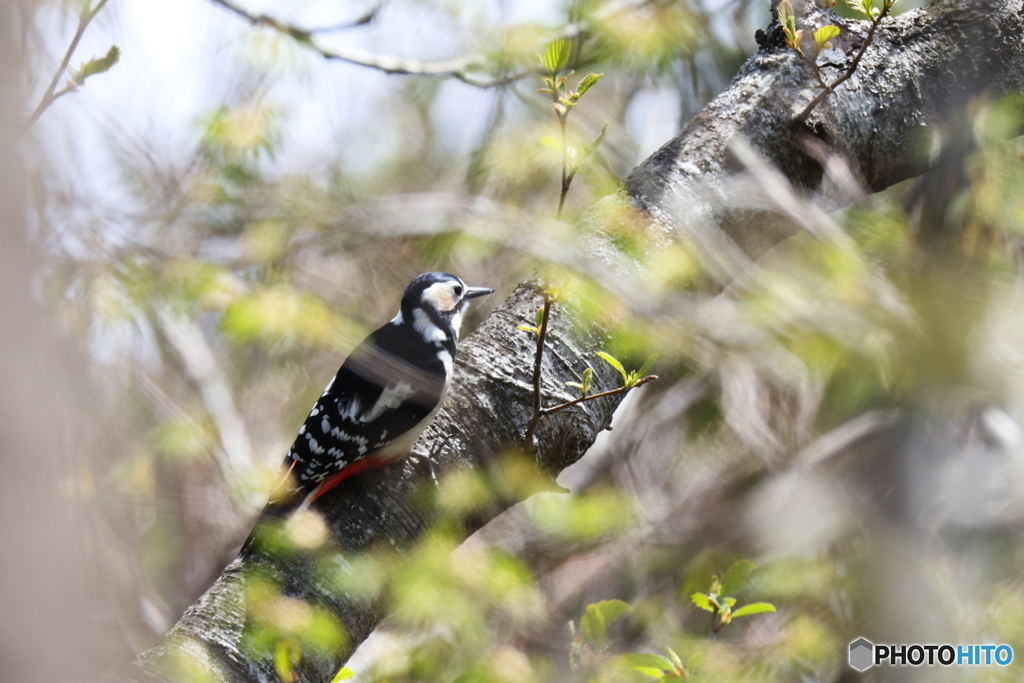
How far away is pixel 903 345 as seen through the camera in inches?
45.9

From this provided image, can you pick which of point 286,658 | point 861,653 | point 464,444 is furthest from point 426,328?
point 861,653

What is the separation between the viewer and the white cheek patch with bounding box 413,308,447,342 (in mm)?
2439

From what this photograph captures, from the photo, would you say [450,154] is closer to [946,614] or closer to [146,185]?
[146,185]

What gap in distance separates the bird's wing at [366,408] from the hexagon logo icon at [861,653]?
1.78m

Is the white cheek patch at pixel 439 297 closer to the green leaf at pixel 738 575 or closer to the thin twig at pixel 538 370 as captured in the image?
the thin twig at pixel 538 370

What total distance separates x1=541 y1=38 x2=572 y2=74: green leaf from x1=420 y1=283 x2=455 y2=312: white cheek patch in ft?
4.78

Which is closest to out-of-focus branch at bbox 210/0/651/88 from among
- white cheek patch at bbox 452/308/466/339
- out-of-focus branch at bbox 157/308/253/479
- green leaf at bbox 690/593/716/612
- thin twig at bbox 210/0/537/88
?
thin twig at bbox 210/0/537/88

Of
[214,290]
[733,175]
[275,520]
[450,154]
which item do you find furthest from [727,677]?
[450,154]

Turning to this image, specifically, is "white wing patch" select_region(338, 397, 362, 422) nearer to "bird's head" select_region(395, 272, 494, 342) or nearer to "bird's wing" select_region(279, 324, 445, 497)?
"bird's wing" select_region(279, 324, 445, 497)

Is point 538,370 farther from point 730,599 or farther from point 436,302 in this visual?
point 436,302

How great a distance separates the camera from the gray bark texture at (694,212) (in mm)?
1329

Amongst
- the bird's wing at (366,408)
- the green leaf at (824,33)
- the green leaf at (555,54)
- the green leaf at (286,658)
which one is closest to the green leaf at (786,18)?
the green leaf at (824,33)

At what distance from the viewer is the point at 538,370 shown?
136 cm

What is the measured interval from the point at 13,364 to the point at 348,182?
1990mm
